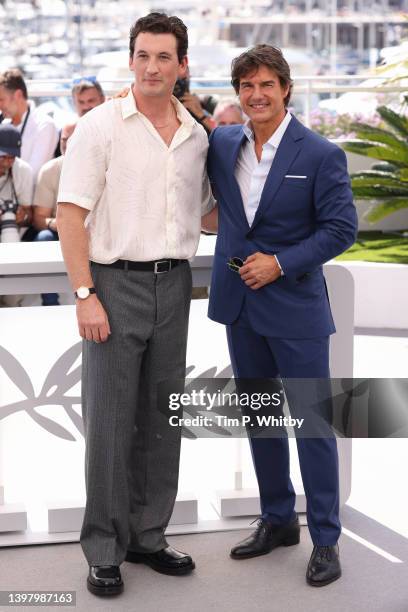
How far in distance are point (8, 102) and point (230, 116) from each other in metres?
1.64

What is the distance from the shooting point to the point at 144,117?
3.40 metres

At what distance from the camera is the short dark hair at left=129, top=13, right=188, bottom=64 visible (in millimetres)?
3324

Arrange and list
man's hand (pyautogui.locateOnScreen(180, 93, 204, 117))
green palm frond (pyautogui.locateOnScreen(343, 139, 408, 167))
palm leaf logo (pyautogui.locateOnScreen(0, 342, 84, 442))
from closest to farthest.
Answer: palm leaf logo (pyautogui.locateOnScreen(0, 342, 84, 442))
man's hand (pyautogui.locateOnScreen(180, 93, 204, 117))
green palm frond (pyautogui.locateOnScreen(343, 139, 408, 167))

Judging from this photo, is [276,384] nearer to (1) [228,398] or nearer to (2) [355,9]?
(1) [228,398]

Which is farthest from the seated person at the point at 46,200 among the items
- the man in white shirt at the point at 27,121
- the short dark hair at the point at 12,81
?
the short dark hair at the point at 12,81

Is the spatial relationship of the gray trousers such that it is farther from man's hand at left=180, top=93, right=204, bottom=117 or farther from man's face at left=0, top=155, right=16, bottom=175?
man's face at left=0, top=155, right=16, bottom=175

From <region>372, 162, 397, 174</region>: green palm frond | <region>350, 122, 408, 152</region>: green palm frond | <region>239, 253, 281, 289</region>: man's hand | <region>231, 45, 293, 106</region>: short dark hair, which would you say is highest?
<region>231, 45, 293, 106</region>: short dark hair

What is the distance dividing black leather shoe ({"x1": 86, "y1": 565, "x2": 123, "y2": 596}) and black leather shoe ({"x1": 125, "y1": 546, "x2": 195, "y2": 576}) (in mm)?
190

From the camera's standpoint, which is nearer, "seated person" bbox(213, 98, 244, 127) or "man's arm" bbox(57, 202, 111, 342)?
"man's arm" bbox(57, 202, 111, 342)

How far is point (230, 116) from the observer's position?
25.3 ft

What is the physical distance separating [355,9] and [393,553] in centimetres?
4537

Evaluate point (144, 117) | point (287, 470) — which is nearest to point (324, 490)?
point (287, 470)

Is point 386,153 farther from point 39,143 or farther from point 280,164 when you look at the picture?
point 280,164

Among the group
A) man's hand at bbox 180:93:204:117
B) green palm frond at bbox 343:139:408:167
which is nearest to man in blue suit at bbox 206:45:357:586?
man's hand at bbox 180:93:204:117
